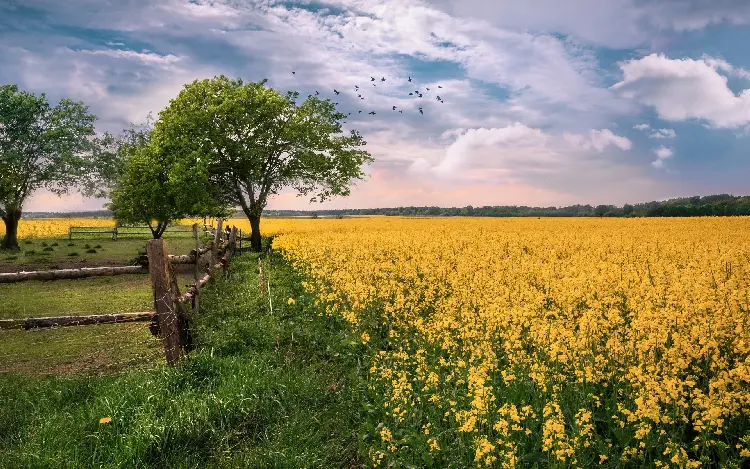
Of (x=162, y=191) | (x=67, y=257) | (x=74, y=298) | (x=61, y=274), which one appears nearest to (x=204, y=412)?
(x=61, y=274)

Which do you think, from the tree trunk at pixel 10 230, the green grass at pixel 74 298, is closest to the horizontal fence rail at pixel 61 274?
the green grass at pixel 74 298

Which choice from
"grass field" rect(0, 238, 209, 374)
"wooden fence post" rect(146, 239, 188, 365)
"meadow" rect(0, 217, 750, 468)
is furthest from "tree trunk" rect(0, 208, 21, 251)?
"wooden fence post" rect(146, 239, 188, 365)

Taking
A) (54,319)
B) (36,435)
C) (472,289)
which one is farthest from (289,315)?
(36,435)

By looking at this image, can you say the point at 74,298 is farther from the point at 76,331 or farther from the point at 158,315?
the point at 158,315

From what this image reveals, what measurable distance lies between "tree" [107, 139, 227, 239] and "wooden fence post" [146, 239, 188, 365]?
22.5 meters

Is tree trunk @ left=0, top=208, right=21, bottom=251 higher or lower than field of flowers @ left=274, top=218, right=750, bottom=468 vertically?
higher

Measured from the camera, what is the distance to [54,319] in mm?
7367

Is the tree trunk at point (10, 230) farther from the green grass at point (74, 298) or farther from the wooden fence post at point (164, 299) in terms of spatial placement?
the wooden fence post at point (164, 299)

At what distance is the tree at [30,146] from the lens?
32.5 meters

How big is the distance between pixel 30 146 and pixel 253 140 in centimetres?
1552

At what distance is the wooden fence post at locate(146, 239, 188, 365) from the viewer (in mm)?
7453

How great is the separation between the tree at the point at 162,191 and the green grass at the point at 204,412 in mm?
22190

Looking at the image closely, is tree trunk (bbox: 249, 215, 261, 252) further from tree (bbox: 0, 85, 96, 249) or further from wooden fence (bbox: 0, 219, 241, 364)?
wooden fence (bbox: 0, 219, 241, 364)

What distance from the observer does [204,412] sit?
20.1 ft
